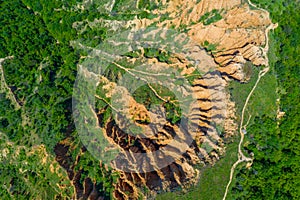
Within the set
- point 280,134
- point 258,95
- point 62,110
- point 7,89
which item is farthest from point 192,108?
point 7,89

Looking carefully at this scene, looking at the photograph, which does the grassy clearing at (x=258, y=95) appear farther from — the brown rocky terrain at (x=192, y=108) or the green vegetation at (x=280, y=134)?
the brown rocky terrain at (x=192, y=108)

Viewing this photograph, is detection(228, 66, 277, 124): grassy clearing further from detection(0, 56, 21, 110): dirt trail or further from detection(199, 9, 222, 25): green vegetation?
detection(0, 56, 21, 110): dirt trail

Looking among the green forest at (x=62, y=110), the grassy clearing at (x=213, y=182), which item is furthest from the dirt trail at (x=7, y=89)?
the grassy clearing at (x=213, y=182)

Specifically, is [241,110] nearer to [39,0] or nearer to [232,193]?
[232,193]

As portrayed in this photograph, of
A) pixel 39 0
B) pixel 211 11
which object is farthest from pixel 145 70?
pixel 39 0

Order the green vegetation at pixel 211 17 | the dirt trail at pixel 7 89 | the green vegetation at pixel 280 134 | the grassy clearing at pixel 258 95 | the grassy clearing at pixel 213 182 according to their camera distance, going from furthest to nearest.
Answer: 1. the dirt trail at pixel 7 89
2. the green vegetation at pixel 211 17
3. the grassy clearing at pixel 258 95
4. the green vegetation at pixel 280 134
5. the grassy clearing at pixel 213 182

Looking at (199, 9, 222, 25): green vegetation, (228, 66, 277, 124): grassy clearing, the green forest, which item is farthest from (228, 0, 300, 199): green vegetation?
(199, 9, 222, 25): green vegetation
